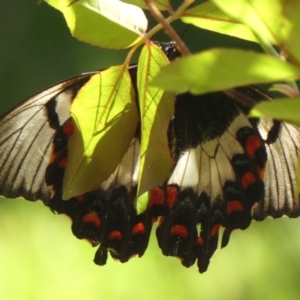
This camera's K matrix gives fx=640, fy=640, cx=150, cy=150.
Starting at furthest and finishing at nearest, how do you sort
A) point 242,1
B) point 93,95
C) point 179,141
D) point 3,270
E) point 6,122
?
point 3,270
point 179,141
point 6,122
point 93,95
point 242,1

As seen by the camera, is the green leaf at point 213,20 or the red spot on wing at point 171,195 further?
the red spot on wing at point 171,195

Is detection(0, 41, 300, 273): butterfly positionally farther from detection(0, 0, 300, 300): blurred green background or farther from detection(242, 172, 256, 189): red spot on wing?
detection(0, 0, 300, 300): blurred green background

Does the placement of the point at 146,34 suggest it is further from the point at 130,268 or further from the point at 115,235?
the point at 130,268

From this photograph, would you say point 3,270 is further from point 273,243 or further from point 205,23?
point 205,23

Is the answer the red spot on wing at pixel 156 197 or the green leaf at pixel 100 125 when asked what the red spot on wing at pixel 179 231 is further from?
the green leaf at pixel 100 125

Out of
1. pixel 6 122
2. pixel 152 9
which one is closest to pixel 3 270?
pixel 6 122

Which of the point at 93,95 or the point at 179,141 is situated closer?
the point at 93,95

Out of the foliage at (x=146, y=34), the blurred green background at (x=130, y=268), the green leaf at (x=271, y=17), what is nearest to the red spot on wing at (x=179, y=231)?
the foliage at (x=146, y=34)

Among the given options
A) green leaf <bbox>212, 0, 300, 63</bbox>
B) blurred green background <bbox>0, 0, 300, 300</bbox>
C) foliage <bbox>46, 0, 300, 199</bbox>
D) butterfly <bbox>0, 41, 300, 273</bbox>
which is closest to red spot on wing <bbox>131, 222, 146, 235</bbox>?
butterfly <bbox>0, 41, 300, 273</bbox>
